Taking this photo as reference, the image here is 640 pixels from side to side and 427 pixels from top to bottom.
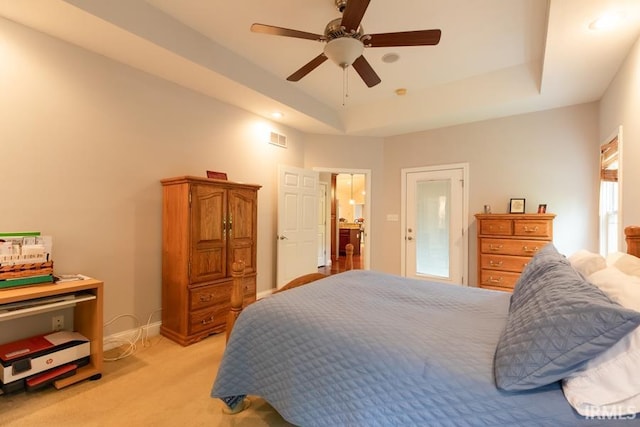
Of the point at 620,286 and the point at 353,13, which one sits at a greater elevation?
the point at 353,13

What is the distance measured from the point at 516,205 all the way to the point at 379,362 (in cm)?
373

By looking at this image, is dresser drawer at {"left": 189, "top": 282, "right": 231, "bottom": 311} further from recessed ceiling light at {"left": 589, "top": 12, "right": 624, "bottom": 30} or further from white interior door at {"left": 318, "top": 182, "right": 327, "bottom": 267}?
white interior door at {"left": 318, "top": 182, "right": 327, "bottom": 267}

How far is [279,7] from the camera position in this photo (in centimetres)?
253

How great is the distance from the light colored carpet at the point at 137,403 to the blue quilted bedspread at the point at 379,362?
1.03 feet

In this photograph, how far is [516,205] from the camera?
3.95 meters

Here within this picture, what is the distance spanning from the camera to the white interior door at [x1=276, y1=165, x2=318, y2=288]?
439cm

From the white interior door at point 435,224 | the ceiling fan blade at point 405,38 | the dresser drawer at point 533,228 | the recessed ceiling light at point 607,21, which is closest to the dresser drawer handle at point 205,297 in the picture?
the ceiling fan blade at point 405,38

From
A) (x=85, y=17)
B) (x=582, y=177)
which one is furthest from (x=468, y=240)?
(x=85, y=17)

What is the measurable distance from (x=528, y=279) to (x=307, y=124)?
373 centimetres

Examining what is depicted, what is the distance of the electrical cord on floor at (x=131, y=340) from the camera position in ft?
8.52

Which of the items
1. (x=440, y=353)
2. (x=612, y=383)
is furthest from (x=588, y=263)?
(x=440, y=353)

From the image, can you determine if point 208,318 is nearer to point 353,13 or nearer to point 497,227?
point 353,13

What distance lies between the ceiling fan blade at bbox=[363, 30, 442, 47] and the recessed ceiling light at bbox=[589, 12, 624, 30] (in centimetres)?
113

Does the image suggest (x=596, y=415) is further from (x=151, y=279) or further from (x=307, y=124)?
(x=307, y=124)
